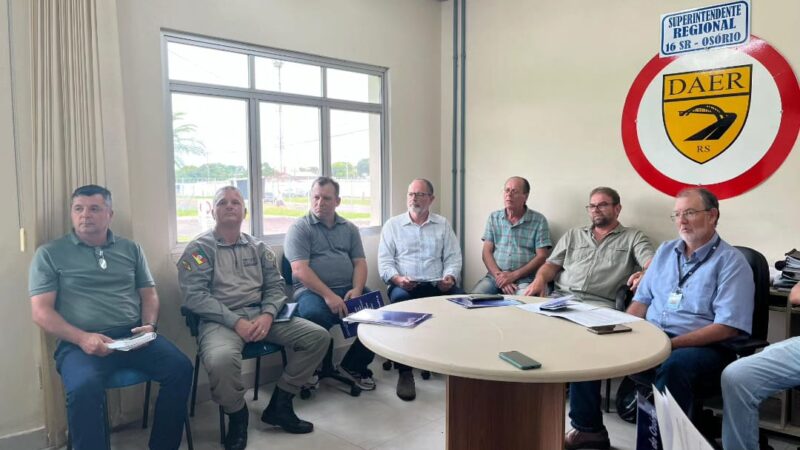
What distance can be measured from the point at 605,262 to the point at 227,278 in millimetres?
2310

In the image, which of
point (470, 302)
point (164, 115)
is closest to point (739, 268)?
point (470, 302)

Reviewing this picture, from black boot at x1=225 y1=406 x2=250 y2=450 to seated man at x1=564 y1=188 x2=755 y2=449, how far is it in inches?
64.7

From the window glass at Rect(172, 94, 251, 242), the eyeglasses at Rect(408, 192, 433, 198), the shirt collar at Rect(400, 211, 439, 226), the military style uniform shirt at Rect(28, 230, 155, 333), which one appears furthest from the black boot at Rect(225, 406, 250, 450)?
the eyeglasses at Rect(408, 192, 433, 198)

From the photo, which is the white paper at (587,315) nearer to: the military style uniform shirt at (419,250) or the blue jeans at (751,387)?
the blue jeans at (751,387)

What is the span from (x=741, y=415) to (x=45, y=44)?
3587 millimetres

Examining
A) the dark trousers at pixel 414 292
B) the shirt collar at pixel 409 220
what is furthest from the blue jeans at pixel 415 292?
the shirt collar at pixel 409 220

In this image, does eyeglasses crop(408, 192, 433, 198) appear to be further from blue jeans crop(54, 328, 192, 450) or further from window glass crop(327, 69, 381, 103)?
blue jeans crop(54, 328, 192, 450)

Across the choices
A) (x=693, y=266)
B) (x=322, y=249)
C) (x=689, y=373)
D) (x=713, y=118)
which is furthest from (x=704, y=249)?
(x=322, y=249)

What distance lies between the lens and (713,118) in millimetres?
3324

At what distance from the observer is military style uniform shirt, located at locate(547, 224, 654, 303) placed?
3.39m

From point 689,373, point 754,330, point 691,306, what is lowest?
point 689,373

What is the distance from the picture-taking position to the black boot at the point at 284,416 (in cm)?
293

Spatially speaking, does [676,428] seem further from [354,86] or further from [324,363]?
[354,86]

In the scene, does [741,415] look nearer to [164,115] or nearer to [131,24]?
[164,115]
